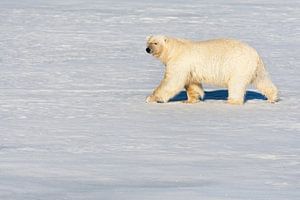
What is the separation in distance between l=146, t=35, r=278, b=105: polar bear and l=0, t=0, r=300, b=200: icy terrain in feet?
0.66

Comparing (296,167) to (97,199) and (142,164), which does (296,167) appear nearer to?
(142,164)

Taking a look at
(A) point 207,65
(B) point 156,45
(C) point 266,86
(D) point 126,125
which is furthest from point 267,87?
(D) point 126,125

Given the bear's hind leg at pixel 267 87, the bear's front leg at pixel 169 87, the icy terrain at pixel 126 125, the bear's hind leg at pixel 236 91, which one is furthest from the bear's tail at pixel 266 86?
the bear's front leg at pixel 169 87

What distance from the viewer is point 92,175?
6.32 metres

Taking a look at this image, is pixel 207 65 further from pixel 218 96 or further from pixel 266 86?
pixel 218 96

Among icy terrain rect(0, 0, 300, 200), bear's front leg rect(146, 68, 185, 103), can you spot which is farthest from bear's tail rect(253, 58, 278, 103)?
bear's front leg rect(146, 68, 185, 103)

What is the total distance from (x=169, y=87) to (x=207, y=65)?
0.46 m

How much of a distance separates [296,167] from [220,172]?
59 centimetres

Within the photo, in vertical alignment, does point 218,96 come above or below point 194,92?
below

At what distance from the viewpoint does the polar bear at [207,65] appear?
1001cm

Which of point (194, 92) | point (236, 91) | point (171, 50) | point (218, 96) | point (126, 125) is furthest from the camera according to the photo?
point (218, 96)

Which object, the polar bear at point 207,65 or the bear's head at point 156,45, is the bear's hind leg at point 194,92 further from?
the bear's head at point 156,45

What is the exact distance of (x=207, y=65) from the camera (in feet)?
33.1

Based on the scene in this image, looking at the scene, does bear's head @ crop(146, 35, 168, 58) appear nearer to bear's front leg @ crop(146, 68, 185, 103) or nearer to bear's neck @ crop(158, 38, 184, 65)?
bear's neck @ crop(158, 38, 184, 65)
